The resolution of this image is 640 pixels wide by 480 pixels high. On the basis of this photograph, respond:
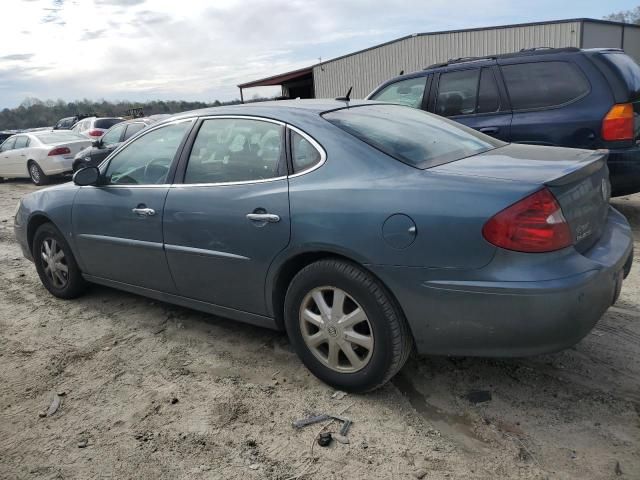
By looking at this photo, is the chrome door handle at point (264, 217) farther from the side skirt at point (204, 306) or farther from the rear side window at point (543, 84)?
the rear side window at point (543, 84)

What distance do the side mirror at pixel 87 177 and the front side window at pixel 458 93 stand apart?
3970 mm

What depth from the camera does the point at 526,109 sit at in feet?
18.2

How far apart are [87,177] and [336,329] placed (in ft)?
7.94

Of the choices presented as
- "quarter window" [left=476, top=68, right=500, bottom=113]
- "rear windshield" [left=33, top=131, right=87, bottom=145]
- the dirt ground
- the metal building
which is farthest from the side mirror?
the metal building

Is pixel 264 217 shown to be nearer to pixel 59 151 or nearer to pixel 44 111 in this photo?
pixel 59 151

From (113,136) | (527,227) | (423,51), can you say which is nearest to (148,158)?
(527,227)

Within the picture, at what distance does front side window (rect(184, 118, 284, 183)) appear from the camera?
3.11 metres

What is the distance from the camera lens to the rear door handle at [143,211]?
3.57m

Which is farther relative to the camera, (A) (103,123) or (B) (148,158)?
→ (A) (103,123)

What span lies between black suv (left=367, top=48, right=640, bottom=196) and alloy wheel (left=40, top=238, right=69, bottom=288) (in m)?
4.36

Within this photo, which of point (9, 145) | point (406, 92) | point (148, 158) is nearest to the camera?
point (148, 158)

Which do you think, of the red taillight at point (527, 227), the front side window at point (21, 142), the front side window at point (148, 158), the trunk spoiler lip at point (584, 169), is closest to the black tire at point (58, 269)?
the front side window at point (148, 158)

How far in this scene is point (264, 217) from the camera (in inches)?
116

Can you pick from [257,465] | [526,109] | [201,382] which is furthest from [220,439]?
[526,109]
